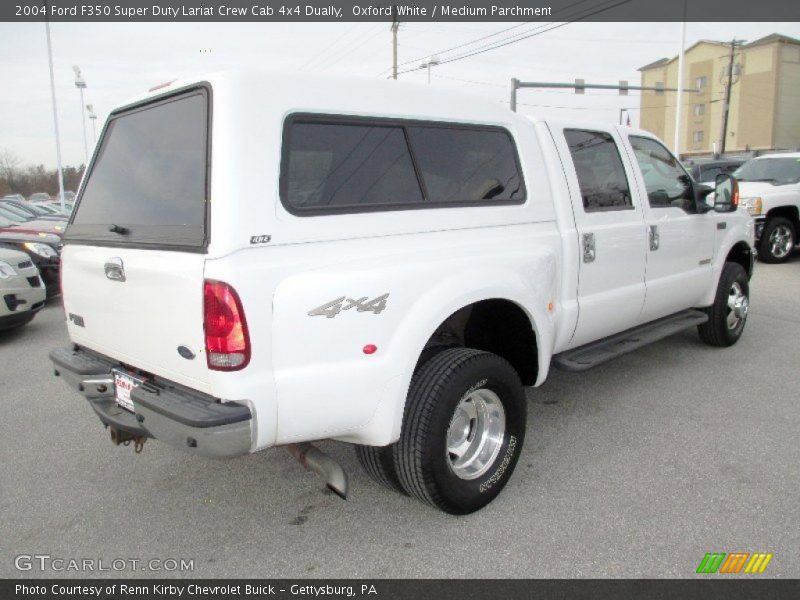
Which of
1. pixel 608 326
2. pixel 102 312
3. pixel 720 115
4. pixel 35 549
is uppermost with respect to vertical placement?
pixel 720 115

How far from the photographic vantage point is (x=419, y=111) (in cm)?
301

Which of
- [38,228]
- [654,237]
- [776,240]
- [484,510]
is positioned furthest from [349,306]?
[776,240]

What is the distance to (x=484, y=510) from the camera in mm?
3094

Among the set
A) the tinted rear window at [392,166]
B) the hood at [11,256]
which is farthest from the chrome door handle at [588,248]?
the hood at [11,256]

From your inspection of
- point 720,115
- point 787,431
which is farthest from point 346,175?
point 720,115

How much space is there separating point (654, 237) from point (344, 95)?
8.89 feet

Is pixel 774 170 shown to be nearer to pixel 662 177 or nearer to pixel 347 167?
pixel 662 177

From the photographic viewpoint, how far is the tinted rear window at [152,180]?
2.49 m

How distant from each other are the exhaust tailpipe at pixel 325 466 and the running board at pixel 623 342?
5.49 feet

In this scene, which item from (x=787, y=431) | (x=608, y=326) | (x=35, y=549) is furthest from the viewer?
(x=608, y=326)

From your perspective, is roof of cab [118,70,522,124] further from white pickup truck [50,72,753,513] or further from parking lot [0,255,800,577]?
parking lot [0,255,800,577]

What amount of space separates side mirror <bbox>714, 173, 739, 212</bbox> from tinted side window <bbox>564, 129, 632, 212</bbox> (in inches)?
44.2

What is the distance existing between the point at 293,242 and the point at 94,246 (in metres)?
1.22

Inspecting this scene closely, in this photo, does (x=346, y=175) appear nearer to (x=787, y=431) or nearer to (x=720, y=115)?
(x=787, y=431)
